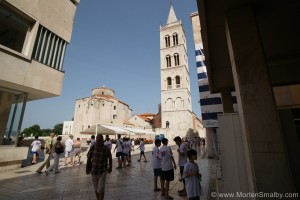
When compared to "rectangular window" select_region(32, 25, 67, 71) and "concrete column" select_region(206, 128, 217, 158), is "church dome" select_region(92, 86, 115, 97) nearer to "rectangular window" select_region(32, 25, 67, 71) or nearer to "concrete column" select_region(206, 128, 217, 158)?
"rectangular window" select_region(32, 25, 67, 71)

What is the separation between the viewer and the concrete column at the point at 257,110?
317 centimetres

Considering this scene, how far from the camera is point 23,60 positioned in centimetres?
960

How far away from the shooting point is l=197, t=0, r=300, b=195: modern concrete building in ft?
10.6

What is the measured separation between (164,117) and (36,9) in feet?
124

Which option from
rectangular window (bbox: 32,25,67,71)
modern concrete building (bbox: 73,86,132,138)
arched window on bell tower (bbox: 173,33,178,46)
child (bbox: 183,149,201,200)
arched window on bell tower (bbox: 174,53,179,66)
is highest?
arched window on bell tower (bbox: 173,33,178,46)

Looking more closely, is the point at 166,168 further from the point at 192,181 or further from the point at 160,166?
the point at 192,181

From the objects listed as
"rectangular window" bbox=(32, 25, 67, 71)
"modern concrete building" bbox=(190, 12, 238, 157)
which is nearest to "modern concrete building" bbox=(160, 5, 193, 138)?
"modern concrete building" bbox=(190, 12, 238, 157)

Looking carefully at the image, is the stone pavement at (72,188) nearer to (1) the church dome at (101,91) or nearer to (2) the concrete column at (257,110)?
(2) the concrete column at (257,110)

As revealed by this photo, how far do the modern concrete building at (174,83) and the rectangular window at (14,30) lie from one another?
36.9m

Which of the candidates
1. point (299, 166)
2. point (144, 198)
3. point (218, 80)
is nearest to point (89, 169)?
point (144, 198)

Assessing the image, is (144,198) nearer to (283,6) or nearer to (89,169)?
(89,169)

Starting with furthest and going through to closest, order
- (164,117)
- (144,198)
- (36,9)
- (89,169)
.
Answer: (164,117), (36,9), (144,198), (89,169)

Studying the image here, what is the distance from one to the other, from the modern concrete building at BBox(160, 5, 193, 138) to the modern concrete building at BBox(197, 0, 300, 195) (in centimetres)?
3806

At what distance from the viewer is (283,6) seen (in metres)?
4.04
